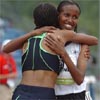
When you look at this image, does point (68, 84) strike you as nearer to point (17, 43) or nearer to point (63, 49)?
point (63, 49)

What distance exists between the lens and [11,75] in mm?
9477

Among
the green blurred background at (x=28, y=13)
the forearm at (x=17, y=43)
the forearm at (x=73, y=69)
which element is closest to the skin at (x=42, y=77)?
the forearm at (x=73, y=69)

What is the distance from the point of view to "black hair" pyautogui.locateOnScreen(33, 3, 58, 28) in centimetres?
465

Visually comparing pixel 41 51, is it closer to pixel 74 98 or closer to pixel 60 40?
pixel 60 40

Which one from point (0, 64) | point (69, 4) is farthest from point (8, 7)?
point (69, 4)

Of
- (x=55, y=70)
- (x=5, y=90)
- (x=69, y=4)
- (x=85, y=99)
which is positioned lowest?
(x=5, y=90)

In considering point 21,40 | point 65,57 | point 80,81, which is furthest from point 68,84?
point 21,40

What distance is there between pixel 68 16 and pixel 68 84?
0.63 metres

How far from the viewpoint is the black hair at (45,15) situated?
4652 millimetres

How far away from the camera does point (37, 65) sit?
451 centimetres

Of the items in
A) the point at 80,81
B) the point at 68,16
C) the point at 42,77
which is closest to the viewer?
the point at 42,77

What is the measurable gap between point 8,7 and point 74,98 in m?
12.0

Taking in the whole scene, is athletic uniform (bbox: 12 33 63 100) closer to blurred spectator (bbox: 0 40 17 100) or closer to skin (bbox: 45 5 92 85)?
skin (bbox: 45 5 92 85)

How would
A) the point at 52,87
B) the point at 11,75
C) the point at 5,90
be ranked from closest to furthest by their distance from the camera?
the point at 52,87, the point at 5,90, the point at 11,75
